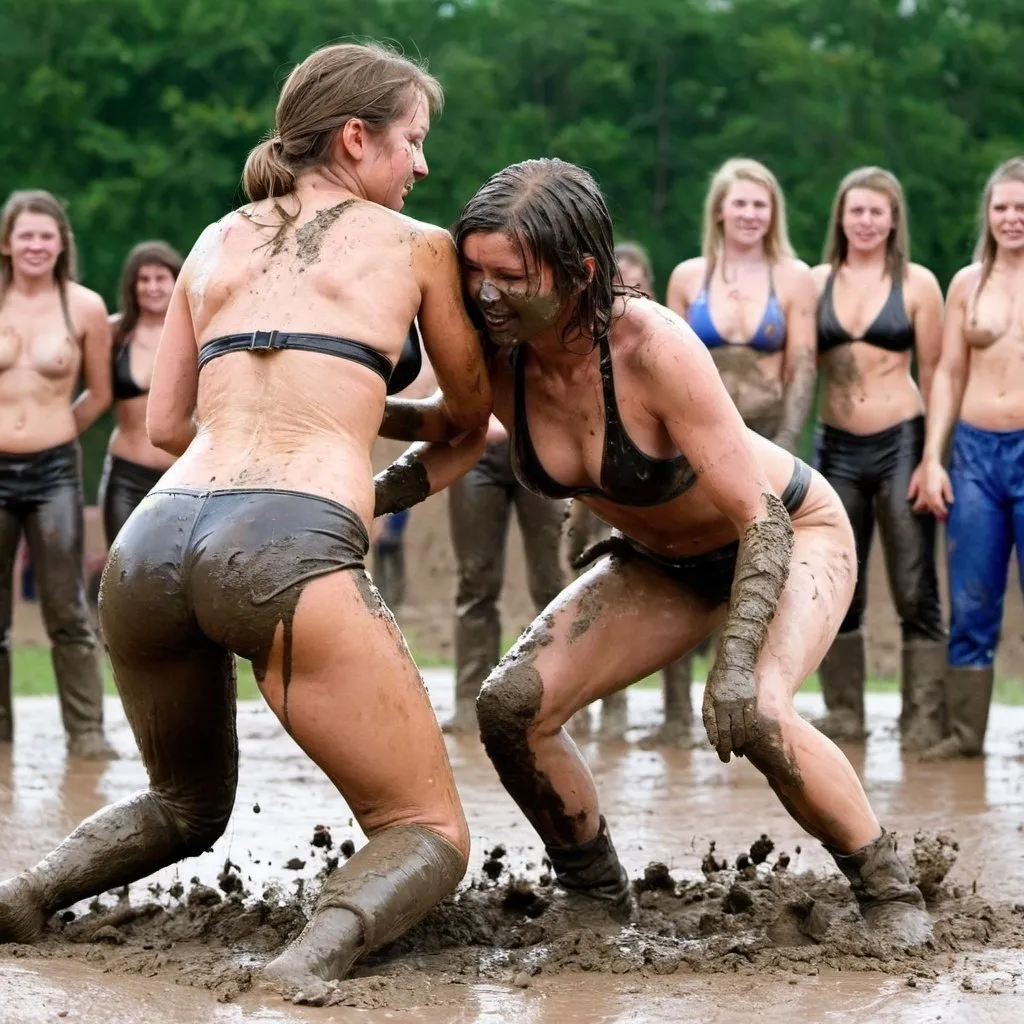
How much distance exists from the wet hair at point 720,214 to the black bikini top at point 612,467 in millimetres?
3745

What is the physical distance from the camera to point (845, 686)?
799cm

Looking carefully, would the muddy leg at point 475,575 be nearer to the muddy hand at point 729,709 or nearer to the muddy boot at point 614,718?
the muddy boot at point 614,718

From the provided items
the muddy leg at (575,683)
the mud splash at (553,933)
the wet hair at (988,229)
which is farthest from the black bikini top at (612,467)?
the wet hair at (988,229)

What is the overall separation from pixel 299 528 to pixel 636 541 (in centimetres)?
118

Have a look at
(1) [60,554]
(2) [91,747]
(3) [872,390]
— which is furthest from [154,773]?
(3) [872,390]

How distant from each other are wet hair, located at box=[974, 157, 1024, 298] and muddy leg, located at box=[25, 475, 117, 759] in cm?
394

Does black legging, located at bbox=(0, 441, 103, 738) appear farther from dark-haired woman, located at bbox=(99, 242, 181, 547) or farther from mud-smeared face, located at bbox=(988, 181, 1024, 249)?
mud-smeared face, located at bbox=(988, 181, 1024, 249)

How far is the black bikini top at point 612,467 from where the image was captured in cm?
420

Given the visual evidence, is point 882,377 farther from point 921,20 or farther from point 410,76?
point 921,20

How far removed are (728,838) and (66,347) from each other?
3.71 meters

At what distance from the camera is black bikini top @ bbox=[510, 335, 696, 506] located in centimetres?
420

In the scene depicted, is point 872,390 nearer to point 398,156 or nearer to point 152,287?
point 152,287

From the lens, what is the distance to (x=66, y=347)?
7.70 m

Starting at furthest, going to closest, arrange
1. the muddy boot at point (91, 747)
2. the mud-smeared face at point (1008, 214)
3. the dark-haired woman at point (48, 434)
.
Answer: the dark-haired woman at point (48, 434)
the muddy boot at point (91, 747)
the mud-smeared face at point (1008, 214)
